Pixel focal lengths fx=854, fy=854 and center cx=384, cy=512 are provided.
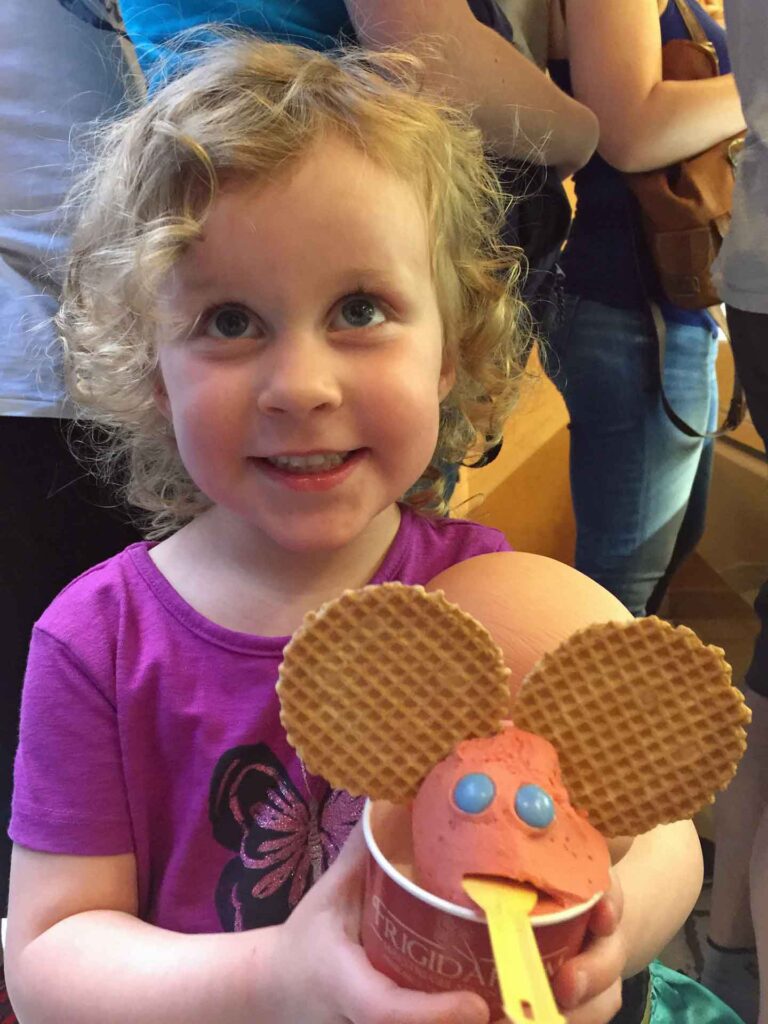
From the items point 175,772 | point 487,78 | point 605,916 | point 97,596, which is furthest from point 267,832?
point 487,78

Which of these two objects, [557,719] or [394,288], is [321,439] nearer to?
[394,288]

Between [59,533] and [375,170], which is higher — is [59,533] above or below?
below

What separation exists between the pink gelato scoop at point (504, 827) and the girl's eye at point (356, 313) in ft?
1.13

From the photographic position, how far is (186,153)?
0.65 m

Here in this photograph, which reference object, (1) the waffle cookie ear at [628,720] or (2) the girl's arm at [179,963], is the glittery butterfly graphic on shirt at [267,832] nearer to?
(2) the girl's arm at [179,963]

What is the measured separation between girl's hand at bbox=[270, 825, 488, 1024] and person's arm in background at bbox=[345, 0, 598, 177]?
70 cm

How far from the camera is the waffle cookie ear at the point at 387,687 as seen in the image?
0.40m

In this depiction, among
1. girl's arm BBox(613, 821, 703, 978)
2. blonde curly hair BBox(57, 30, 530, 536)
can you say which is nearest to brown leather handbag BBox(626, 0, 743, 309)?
blonde curly hair BBox(57, 30, 530, 536)

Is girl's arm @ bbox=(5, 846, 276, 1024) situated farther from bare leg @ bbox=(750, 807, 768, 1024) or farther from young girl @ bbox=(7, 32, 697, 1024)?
bare leg @ bbox=(750, 807, 768, 1024)

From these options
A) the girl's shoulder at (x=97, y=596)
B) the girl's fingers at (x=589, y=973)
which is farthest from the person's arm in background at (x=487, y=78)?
the girl's fingers at (x=589, y=973)

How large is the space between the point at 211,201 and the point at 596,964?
0.54 meters

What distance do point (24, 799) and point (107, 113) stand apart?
0.67 m

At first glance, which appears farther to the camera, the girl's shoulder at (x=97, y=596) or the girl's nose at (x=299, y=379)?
the girl's shoulder at (x=97, y=596)

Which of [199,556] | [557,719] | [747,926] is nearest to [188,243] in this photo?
[199,556]
